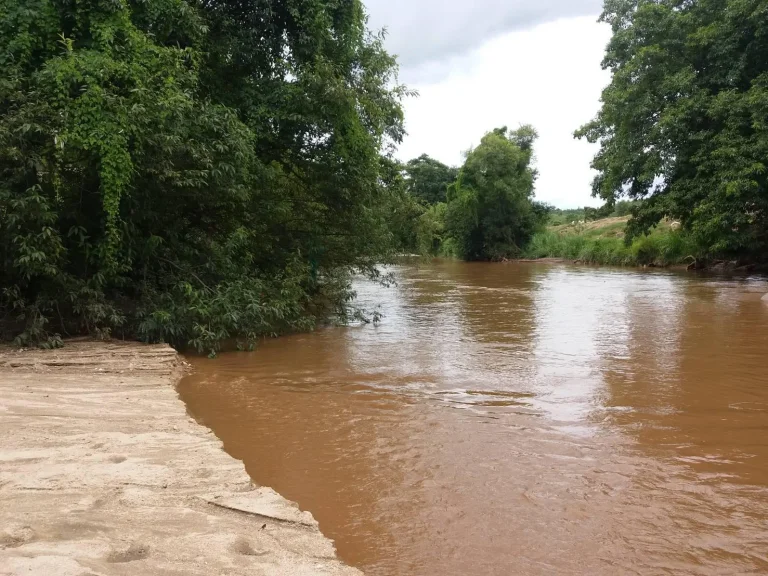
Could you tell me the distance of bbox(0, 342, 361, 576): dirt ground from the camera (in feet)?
9.22

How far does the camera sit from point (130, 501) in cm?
349

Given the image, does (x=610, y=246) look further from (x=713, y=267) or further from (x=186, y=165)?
(x=186, y=165)

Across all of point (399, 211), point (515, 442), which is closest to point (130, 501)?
point (515, 442)

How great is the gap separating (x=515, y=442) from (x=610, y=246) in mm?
31564

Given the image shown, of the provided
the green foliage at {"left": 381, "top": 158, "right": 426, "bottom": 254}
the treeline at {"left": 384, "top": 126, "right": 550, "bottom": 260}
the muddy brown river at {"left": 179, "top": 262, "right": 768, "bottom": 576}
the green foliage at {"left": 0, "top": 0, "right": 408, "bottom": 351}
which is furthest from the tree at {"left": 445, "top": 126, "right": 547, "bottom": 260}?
the muddy brown river at {"left": 179, "top": 262, "right": 768, "bottom": 576}

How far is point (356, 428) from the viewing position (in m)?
5.77

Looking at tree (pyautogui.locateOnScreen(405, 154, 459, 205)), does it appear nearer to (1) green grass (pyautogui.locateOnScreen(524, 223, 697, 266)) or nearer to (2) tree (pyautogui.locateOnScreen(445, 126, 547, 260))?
(2) tree (pyautogui.locateOnScreen(445, 126, 547, 260))

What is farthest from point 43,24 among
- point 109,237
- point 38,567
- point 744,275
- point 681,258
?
point 681,258

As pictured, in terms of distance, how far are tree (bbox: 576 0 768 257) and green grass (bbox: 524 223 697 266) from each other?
338 cm

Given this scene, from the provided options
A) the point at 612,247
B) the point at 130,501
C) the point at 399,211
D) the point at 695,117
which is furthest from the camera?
the point at 612,247

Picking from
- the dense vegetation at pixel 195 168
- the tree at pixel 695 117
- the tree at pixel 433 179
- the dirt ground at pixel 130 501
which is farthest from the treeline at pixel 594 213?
the dirt ground at pixel 130 501

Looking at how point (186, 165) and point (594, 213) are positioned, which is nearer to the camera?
point (186, 165)

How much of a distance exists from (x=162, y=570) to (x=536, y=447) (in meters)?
3.37

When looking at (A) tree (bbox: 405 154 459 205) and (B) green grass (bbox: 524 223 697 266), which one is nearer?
(B) green grass (bbox: 524 223 697 266)
